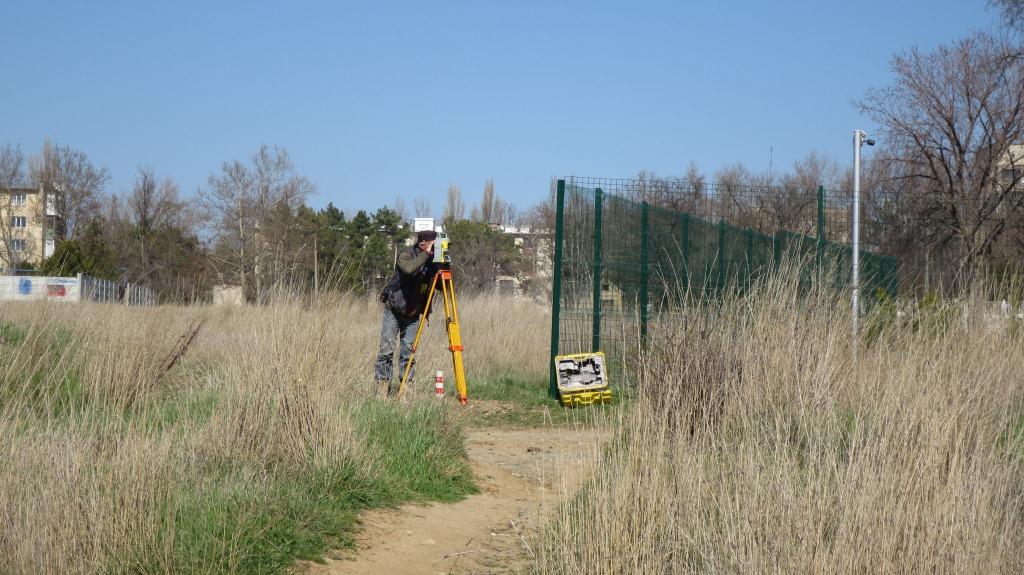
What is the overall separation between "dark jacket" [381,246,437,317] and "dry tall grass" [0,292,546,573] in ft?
1.40

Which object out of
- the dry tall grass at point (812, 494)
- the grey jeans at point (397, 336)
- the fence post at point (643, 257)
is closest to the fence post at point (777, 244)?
the fence post at point (643, 257)

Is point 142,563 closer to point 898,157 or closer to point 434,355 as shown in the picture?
point 434,355

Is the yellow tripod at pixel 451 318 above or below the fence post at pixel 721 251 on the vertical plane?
below

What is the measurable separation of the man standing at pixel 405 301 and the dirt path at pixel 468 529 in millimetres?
2344

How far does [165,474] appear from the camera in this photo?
180 inches

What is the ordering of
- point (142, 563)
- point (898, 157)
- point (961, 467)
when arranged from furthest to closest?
1. point (898, 157)
2. point (142, 563)
3. point (961, 467)

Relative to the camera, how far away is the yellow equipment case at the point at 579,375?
428 inches

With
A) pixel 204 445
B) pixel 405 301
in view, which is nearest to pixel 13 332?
pixel 405 301

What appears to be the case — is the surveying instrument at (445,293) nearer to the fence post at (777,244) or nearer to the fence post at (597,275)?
the fence post at (597,275)

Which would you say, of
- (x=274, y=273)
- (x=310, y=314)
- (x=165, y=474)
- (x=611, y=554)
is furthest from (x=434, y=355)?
(x=611, y=554)

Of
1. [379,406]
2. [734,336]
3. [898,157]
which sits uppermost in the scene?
[898,157]

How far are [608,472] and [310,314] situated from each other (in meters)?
2.90

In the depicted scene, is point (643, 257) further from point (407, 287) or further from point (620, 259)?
point (407, 287)

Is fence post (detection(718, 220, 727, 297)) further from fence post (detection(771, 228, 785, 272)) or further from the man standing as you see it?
the man standing
